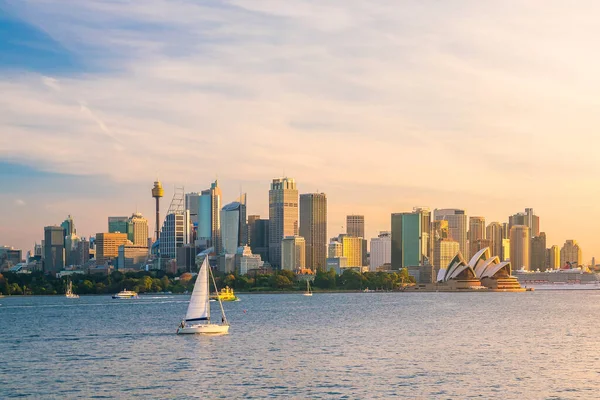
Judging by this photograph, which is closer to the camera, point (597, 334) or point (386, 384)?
point (386, 384)

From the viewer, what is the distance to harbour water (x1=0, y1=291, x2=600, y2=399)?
4931 centimetres

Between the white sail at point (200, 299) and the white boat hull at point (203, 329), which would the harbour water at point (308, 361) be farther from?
the white sail at point (200, 299)

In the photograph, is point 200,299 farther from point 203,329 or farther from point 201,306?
point 203,329

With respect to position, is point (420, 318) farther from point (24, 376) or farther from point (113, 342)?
point (24, 376)

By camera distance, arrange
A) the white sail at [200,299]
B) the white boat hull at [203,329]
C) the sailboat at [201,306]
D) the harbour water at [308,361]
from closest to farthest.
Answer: the harbour water at [308,361], the white sail at [200,299], the sailboat at [201,306], the white boat hull at [203,329]

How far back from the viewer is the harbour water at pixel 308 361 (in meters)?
49.3

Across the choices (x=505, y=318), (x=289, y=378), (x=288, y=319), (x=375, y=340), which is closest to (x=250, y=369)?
(x=289, y=378)

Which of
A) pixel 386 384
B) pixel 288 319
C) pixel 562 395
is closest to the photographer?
pixel 562 395

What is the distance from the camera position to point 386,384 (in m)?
51.1

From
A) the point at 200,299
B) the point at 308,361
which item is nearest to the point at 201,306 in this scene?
the point at 200,299

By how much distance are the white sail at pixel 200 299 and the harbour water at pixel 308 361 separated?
2.73 m

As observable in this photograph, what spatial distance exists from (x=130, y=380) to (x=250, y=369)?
26.2ft

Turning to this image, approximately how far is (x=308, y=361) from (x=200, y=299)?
18909 millimetres

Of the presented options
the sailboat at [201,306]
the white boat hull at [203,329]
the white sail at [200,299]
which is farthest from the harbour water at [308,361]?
the white sail at [200,299]
